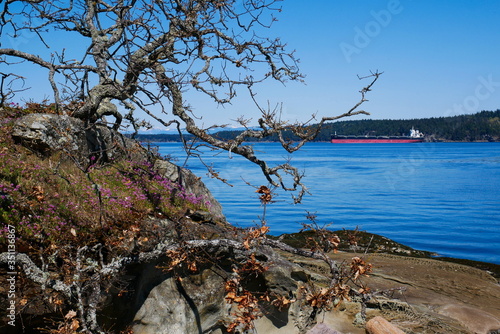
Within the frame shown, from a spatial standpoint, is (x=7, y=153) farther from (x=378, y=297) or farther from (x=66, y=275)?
(x=378, y=297)

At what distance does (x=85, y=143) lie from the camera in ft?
44.3

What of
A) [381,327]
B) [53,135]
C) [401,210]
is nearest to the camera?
[381,327]

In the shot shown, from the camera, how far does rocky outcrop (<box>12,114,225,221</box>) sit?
12.4 meters

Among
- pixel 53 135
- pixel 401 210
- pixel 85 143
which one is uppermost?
pixel 53 135

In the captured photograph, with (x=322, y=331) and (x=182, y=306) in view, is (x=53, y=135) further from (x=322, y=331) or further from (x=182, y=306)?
(x=322, y=331)

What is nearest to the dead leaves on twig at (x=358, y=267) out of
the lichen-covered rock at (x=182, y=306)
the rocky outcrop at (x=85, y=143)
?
the lichen-covered rock at (x=182, y=306)

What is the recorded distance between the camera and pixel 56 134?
12.8 meters

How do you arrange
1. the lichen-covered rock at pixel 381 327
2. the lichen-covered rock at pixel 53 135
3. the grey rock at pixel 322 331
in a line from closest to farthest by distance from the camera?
the grey rock at pixel 322 331 < the lichen-covered rock at pixel 381 327 < the lichen-covered rock at pixel 53 135

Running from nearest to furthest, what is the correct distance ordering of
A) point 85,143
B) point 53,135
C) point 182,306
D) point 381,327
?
point 381,327 < point 182,306 < point 53,135 < point 85,143

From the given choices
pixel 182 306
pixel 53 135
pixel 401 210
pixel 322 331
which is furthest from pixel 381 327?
pixel 401 210

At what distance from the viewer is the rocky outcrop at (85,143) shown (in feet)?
40.5

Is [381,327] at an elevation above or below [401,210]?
above

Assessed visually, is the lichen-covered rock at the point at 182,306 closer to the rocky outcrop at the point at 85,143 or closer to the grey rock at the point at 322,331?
the grey rock at the point at 322,331

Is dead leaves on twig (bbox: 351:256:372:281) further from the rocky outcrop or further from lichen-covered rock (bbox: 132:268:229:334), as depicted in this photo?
the rocky outcrop
